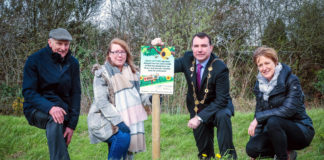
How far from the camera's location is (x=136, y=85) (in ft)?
12.2

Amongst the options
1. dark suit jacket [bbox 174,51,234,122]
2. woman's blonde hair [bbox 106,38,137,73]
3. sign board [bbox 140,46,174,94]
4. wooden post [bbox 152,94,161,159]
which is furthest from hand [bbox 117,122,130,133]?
dark suit jacket [bbox 174,51,234,122]

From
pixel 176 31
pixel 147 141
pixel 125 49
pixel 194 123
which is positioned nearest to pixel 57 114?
pixel 125 49

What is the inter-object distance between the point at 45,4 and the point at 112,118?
8511 millimetres

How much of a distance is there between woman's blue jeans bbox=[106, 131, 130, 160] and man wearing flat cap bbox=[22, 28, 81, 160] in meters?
0.52

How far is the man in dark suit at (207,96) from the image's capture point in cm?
347

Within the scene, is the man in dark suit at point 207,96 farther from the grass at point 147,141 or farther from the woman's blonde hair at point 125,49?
the grass at point 147,141

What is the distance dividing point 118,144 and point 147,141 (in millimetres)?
1950

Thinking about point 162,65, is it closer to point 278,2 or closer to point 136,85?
point 136,85

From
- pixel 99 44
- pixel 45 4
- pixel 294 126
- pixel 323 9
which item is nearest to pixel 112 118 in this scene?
pixel 294 126

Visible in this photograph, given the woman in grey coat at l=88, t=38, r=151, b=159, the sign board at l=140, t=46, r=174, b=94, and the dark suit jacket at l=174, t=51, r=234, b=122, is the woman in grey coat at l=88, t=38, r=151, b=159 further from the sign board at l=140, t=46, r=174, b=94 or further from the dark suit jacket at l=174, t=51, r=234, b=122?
the dark suit jacket at l=174, t=51, r=234, b=122

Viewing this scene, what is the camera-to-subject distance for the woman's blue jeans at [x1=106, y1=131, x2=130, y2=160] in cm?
332

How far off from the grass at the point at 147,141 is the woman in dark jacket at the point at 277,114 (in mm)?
865

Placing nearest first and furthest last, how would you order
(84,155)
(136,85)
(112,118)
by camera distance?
1. (112,118)
2. (136,85)
3. (84,155)

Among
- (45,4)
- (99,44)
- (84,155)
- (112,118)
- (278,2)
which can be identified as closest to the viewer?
(112,118)
